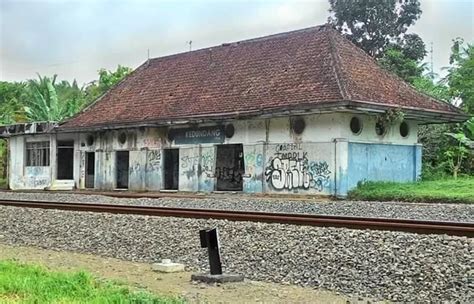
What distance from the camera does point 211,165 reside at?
27391 mm

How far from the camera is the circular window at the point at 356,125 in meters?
23.9

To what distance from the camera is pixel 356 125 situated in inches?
944

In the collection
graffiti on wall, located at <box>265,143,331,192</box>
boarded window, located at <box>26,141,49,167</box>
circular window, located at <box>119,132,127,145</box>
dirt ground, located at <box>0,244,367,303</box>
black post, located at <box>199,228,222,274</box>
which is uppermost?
circular window, located at <box>119,132,127,145</box>

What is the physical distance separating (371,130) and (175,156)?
32.0 ft

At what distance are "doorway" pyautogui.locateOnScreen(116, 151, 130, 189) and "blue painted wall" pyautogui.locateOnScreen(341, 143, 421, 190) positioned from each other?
1275 centimetres

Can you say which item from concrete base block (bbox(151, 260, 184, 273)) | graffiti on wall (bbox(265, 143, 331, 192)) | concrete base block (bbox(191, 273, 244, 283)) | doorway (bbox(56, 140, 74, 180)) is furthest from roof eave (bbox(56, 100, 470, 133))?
concrete base block (bbox(191, 273, 244, 283))

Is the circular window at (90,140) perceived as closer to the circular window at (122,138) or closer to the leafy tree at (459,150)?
the circular window at (122,138)

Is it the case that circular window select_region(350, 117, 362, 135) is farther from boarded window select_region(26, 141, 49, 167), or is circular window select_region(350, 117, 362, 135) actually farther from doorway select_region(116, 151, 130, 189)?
boarded window select_region(26, 141, 49, 167)

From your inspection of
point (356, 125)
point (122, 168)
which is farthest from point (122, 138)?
point (356, 125)

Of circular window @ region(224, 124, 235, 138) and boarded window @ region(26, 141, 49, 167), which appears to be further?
boarded window @ region(26, 141, 49, 167)

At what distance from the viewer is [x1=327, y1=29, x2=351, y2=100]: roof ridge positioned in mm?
22812

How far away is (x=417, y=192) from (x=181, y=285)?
1481 cm

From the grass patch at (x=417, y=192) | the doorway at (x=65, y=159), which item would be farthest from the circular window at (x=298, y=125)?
the doorway at (x=65, y=159)

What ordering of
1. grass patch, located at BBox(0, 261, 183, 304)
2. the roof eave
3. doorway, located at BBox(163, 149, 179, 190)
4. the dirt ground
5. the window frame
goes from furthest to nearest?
the window frame, doorway, located at BBox(163, 149, 179, 190), the roof eave, the dirt ground, grass patch, located at BBox(0, 261, 183, 304)
